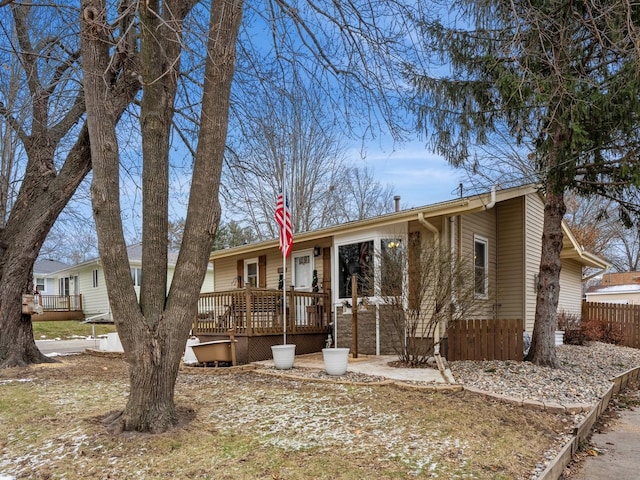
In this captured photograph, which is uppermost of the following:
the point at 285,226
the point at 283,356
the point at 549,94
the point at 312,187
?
the point at 312,187

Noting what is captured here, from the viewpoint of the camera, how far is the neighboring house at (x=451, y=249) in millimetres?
9144

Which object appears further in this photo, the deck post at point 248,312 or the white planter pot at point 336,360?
the deck post at point 248,312

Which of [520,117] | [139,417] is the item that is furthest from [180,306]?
[520,117]

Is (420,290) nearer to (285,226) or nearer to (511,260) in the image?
(285,226)

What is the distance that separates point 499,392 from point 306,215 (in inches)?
677

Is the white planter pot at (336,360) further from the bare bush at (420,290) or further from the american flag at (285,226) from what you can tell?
the american flag at (285,226)

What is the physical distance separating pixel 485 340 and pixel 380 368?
223 centimetres

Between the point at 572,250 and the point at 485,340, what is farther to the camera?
the point at 572,250

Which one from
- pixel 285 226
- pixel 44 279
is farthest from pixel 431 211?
pixel 44 279

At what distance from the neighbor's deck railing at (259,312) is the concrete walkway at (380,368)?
0.75 metres

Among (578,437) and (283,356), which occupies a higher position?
(283,356)

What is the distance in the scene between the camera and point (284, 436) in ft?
13.5

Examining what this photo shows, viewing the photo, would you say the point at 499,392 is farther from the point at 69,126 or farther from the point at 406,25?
the point at 69,126

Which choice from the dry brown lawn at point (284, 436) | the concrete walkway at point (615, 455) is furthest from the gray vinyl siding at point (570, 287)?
the dry brown lawn at point (284, 436)
